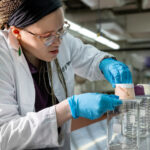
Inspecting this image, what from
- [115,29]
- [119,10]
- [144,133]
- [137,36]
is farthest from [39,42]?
[137,36]

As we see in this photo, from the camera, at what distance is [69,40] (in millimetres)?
1964

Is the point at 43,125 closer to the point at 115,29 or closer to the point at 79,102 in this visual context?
the point at 79,102

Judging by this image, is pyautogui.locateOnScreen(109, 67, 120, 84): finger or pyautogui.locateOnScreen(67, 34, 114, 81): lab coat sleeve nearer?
pyautogui.locateOnScreen(109, 67, 120, 84): finger

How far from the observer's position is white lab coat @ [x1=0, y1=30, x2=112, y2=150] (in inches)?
47.6

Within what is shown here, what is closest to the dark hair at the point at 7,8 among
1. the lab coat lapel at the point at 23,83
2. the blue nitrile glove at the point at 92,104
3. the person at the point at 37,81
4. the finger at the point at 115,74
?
the person at the point at 37,81

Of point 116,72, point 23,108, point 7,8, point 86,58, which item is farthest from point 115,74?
point 7,8

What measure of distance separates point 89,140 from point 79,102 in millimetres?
429

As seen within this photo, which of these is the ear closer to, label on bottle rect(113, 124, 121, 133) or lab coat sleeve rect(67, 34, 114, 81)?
lab coat sleeve rect(67, 34, 114, 81)

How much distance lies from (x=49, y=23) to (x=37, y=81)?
1.45ft

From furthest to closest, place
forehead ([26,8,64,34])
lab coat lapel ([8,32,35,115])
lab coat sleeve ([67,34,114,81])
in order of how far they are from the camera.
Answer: lab coat sleeve ([67,34,114,81]), lab coat lapel ([8,32,35,115]), forehead ([26,8,64,34])

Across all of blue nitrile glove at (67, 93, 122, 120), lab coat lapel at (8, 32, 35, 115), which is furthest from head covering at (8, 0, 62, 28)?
blue nitrile glove at (67, 93, 122, 120)

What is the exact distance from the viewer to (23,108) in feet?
4.61

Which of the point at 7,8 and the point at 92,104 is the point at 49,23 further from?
the point at 92,104

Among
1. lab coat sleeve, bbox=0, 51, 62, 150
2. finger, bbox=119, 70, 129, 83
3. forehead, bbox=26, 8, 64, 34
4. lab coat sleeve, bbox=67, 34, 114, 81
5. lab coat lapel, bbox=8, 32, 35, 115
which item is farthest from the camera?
lab coat sleeve, bbox=67, 34, 114, 81
